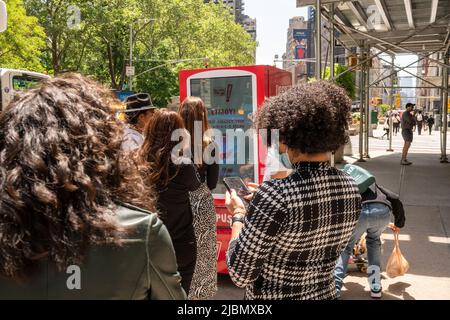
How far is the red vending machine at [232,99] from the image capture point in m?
4.69

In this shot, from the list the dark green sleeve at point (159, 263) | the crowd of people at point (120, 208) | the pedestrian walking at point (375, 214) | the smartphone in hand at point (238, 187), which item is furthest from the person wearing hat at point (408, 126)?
the dark green sleeve at point (159, 263)

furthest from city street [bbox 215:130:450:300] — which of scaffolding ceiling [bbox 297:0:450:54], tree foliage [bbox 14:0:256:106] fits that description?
tree foliage [bbox 14:0:256:106]

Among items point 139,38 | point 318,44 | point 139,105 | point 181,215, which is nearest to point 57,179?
point 181,215

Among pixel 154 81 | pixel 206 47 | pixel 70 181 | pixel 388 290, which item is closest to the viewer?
pixel 70 181

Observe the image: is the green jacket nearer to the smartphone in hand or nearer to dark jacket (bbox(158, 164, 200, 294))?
the smartphone in hand

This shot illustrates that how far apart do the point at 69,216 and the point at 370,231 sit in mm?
3563

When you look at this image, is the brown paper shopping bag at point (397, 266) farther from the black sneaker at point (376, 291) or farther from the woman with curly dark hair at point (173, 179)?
the woman with curly dark hair at point (173, 179)

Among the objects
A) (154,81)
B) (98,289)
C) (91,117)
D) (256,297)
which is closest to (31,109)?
(91,117)

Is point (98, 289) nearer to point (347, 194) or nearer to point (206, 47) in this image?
point (347, 194)

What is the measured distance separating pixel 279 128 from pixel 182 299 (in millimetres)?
908

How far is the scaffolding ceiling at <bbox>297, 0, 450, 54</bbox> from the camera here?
9125 mm

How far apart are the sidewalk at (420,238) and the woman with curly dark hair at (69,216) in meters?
3.71

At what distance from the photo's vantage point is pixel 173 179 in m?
3.08

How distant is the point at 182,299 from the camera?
1.31 m
